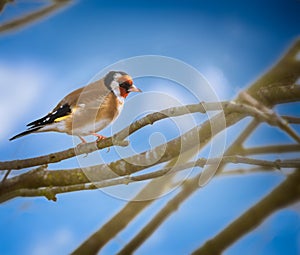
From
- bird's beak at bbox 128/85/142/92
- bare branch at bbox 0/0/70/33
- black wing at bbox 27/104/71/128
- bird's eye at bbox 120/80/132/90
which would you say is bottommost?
black wing at bbox 27/104/71/128

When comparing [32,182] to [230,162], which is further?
[32,182]

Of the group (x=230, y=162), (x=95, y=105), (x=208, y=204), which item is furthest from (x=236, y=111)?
(x=95, y=105)

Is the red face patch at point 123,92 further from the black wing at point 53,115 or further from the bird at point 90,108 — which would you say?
the black wing at point 53,115

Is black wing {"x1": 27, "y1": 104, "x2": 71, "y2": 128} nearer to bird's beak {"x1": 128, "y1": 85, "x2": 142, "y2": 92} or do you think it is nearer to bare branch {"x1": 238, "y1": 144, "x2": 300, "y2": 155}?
bird's beak {"x1": 128, "y1": 85, "x2": 142, "y2": 92}

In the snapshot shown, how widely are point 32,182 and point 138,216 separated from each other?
0.32 m

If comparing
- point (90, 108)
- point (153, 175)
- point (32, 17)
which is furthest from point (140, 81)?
point (32, 17)

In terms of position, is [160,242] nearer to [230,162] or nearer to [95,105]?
[230,162]

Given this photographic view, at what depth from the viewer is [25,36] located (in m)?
1.41

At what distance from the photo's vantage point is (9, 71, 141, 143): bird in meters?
1.36

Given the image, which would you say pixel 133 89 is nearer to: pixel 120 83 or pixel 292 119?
pixel 120 83

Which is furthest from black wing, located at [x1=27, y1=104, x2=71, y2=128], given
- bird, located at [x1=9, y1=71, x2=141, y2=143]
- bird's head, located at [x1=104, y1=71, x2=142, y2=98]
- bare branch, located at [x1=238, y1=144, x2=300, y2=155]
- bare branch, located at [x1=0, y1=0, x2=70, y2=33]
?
bare branch, located at [x1=238, y1=144, x2=300, y2=155]

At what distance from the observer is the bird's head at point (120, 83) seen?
137 cm

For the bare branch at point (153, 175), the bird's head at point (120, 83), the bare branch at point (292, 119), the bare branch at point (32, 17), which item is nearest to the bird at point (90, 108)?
the bird's head at point (120, 83)

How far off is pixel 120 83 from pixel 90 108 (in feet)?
0.35
